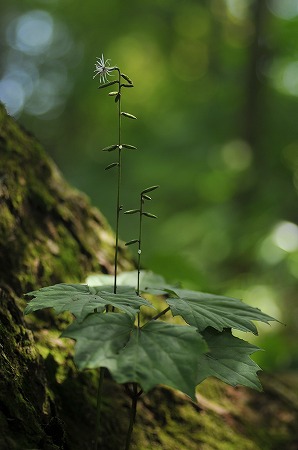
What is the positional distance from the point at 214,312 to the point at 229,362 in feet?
0.39

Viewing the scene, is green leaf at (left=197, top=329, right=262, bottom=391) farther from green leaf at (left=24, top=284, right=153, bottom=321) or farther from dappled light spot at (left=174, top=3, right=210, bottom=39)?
dappled light spot at (left=174, top=3, right=210, bottom=39)

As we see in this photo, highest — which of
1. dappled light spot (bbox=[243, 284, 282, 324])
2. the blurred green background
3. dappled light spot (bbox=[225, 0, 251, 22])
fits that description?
dappled light spot (bbox=[225, 0, 251, 22])

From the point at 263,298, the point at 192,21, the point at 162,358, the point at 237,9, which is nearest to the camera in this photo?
the point at 162,358

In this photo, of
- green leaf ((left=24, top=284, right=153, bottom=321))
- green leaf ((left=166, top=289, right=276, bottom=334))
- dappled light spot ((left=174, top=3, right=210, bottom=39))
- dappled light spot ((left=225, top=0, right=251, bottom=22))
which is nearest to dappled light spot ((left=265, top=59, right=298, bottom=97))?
dappled light spot ((left=225, top=0, right=251, bottom=22))

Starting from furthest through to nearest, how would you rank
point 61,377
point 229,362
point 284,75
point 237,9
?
point 237,9 < point 284,75 < point 61,377 < point 229,362

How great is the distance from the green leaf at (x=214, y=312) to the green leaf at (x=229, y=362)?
6 cm

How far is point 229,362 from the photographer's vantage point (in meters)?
1.09

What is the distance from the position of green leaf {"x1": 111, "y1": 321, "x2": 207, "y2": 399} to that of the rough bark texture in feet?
0.89

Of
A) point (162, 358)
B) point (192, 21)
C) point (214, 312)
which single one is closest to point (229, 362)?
point (214, 312)

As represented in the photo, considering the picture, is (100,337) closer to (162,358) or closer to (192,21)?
(162,358)

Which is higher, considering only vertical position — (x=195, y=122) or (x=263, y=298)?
(x=195, y=122)

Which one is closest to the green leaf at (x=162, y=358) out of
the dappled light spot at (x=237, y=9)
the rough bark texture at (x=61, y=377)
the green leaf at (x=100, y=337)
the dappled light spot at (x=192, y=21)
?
the green leaf at (x=100, y=337)

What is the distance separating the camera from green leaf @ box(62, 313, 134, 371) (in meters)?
0.85

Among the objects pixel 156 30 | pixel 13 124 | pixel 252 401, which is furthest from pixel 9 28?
pixel 252 401
